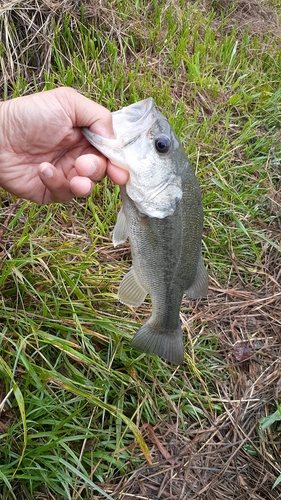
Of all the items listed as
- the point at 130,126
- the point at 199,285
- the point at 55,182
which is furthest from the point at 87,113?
the point at 199,285

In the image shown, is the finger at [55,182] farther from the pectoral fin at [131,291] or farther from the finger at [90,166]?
the pectoral fin at [131,291]

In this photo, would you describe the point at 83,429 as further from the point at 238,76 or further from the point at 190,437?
the point at 238,76

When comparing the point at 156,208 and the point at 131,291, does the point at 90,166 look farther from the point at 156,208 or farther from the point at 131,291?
the point at 131,291

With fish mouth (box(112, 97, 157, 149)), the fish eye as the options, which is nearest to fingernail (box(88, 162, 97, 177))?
fish mouth (box(112, 97, 157, 149))

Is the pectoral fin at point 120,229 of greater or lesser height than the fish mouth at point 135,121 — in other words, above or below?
below

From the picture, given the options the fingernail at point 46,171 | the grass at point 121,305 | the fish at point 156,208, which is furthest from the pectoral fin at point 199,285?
the fingernail at point 46,171

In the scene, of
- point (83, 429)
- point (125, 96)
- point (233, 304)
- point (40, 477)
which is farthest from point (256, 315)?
point (125, 96)

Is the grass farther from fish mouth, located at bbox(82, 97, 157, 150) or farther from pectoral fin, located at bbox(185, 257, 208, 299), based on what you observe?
fish mouth, located at bbox(82, 97, 157, 150)
